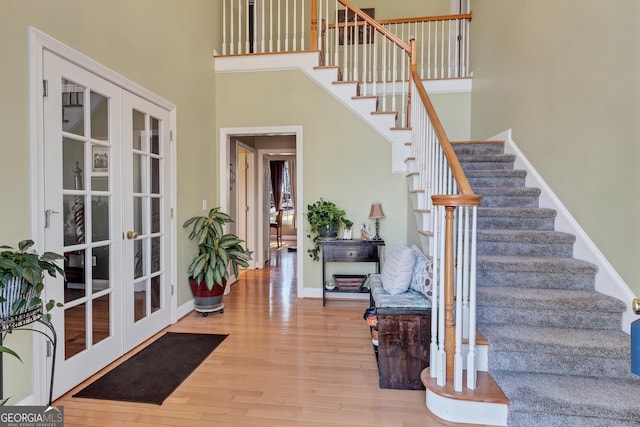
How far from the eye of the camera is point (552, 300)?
2.32 metres

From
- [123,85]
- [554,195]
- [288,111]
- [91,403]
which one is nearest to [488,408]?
[554,195]

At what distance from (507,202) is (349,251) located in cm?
177

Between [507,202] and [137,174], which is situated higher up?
[137,174]

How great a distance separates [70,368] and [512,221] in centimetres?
368

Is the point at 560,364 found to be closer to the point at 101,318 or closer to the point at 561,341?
the point at 561,341

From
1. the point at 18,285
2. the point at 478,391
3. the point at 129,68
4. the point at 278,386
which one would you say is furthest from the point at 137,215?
the point at 478,391

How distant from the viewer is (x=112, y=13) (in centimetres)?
260

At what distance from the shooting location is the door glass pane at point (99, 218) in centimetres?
245

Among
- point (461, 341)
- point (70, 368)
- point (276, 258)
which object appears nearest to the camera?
point (461, 341)

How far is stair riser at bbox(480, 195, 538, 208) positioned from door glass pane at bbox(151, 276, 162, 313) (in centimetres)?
328

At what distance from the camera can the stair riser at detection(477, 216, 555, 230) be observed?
3.07 metres

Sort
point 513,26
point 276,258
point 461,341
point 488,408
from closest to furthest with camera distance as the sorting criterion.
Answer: point 488,408 < point 461,341 < point 513,26 < point 276,258

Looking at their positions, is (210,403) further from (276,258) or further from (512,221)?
(276,258)

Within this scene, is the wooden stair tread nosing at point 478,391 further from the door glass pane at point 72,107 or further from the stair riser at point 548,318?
the door glass pane at point 72,107
